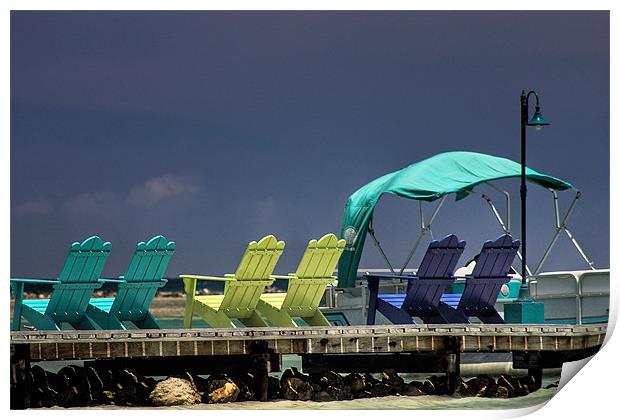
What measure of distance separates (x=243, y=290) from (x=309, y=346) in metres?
0.91

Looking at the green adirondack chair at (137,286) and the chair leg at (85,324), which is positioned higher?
the green adirondack chair at (137,286)

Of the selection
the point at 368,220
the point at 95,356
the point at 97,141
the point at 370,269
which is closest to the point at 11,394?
the point at 95,356

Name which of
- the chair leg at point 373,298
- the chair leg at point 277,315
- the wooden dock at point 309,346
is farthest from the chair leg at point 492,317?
the chair leg at point 277,315

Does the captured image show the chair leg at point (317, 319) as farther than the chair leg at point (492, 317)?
No

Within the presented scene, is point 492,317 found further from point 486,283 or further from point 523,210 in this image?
point 523,210

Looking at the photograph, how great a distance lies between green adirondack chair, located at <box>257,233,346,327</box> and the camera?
51.1 feet

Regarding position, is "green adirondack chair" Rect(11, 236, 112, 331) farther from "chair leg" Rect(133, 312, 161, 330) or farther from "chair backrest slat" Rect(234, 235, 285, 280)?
"chair backrest slat" Rect(234, 235, 285, 280)

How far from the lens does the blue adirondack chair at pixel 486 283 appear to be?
1609 cm

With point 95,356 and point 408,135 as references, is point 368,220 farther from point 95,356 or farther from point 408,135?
point 408,135

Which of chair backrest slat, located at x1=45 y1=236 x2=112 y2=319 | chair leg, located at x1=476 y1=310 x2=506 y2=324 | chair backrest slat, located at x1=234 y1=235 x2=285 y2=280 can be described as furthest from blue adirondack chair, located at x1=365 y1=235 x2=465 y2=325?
chair backrest slat, located at x1=45 y1=236 x2=112 y2=319

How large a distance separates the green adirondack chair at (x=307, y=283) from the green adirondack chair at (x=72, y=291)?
6.14ft

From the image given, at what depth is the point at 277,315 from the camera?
1570 centimetres

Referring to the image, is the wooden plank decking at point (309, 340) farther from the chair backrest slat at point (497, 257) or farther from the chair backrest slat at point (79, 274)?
the chair backrest slat at point (497, 257)

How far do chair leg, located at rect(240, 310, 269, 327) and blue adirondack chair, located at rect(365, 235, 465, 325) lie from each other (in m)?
1.41
